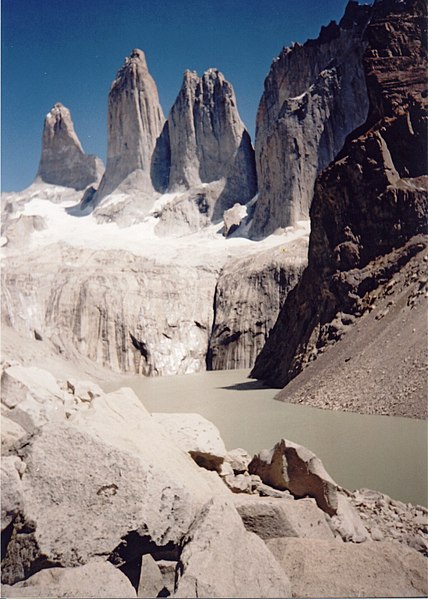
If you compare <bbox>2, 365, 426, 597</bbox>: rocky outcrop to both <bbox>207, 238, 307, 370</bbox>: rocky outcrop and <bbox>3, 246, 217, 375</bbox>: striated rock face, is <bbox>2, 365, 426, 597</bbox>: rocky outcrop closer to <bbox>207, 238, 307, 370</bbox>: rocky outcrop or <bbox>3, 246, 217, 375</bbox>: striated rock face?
<bbox>3, 246, 217, 375</bbox>: striated rock face

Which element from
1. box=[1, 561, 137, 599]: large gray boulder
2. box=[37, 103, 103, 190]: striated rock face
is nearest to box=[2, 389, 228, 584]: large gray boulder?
box=[1, 561, 137, 599]: large gray boulder

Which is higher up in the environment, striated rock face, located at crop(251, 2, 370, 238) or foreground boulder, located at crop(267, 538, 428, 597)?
striated rock face, located at crop(251, 2, 370, 238)

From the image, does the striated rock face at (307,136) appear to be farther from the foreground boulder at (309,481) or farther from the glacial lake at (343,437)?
the foreground boulder at (309,481)

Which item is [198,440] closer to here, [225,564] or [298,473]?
[298,473]

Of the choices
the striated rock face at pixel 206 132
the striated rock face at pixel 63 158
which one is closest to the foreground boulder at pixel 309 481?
the striated rock face at pixel 206 132

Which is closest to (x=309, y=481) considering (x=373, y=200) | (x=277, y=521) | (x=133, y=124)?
(x=277, y=521)

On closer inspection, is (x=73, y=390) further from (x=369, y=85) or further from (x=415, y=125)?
(x=369, y=85)
